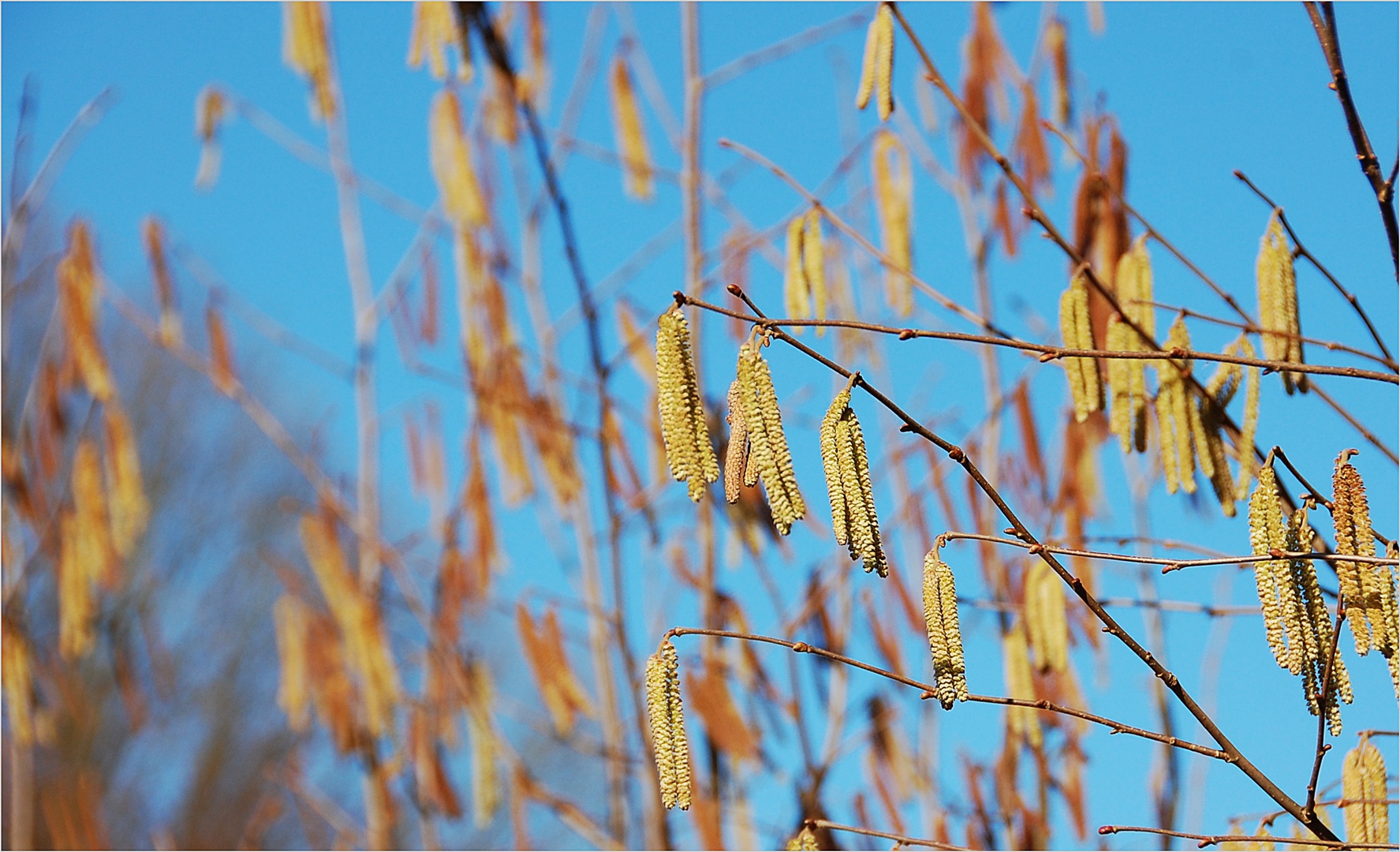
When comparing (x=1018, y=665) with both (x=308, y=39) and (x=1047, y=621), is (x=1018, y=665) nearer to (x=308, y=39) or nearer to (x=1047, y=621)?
(x=1047, y=621)

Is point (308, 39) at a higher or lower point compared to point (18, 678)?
higher

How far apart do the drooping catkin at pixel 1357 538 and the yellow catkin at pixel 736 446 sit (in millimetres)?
383

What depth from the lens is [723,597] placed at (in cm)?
173

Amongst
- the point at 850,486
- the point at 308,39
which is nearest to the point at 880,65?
the point at 850,486

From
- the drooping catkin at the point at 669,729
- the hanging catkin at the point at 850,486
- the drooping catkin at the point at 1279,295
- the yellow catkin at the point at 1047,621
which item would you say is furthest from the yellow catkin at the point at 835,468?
the yellow catkin at the point at 1047,621

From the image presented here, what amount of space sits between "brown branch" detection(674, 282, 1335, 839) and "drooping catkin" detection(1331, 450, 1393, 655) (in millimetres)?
110

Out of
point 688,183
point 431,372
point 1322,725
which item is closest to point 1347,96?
point 1322,725

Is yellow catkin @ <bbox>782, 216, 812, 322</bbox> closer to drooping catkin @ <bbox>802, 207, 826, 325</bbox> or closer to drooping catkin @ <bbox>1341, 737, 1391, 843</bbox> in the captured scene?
drooping catkin @ <bbox>802, 207, 826, 325</bbox>

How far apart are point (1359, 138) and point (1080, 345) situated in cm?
27

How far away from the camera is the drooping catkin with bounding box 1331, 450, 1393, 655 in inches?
32.5

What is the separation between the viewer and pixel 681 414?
799 millimetres

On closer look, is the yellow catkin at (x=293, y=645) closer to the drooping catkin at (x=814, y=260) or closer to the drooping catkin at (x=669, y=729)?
the drooping catkin at (x=814, y=260)

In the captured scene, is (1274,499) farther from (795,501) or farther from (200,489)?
(200,489)

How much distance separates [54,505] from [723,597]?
1.29 meters
